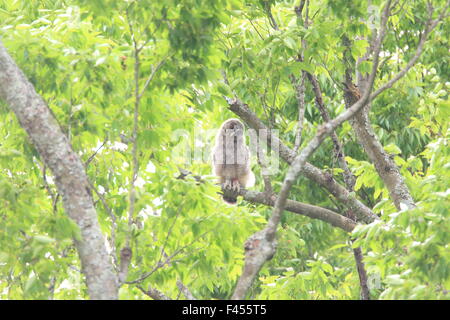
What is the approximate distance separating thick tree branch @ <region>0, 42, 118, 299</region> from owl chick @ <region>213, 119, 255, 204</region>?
526cm

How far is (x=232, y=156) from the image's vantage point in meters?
10.4

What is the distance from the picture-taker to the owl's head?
409 inches

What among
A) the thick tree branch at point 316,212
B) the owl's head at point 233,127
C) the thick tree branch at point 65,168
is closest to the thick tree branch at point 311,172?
the thick tree branch at point 316,212

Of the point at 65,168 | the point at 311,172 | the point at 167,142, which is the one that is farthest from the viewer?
the point at 311,172

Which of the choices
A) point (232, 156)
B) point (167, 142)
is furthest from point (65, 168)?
point (232, 156)

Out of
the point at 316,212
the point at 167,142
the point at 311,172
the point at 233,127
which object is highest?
the point at 233,127

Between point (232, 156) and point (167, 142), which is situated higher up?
point (232, 156)

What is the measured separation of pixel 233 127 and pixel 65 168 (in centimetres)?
565

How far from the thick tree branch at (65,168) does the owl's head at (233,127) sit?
548 centimetres

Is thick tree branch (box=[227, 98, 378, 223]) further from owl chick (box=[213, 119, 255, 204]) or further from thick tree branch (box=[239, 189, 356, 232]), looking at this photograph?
owl chick (box=[213, 119, 255, 204])

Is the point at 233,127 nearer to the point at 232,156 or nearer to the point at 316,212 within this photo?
the point at 232,156

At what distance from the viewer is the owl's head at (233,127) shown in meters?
10.4
